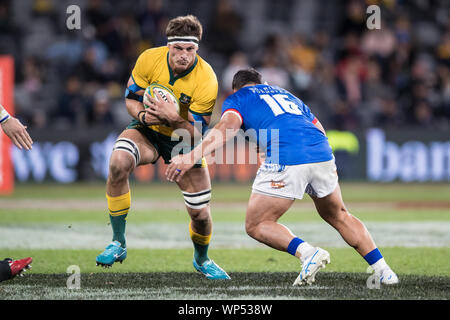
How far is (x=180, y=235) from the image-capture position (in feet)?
33.1

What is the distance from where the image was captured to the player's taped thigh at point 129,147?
21.9 feet

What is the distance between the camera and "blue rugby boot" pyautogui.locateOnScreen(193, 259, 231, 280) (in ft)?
21.7

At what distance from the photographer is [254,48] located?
20.2m

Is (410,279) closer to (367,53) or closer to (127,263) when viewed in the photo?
(127,263)

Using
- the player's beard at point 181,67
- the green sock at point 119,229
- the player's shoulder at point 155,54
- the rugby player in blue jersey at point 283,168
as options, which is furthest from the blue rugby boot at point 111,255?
the player's shoulder at point 155,54

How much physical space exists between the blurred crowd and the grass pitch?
231 cm

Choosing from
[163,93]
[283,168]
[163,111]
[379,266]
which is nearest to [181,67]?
[163,93]

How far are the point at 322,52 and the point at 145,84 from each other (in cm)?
1328

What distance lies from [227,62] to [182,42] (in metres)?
12.3

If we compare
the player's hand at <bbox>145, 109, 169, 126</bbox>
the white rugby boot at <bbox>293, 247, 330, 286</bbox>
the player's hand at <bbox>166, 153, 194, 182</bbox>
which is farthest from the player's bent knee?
the white rugby boot at <bbox>293, 247, 330, 286</bbox>

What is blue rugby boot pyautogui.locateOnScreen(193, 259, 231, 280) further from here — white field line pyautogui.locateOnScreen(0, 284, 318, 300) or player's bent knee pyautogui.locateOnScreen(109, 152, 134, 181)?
player's bent knee pyautogui.locateOnScreen(109, 152, 134, 181)

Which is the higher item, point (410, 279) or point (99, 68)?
point (99, 68)

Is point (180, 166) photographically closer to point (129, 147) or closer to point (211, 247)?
point (129, 147)
